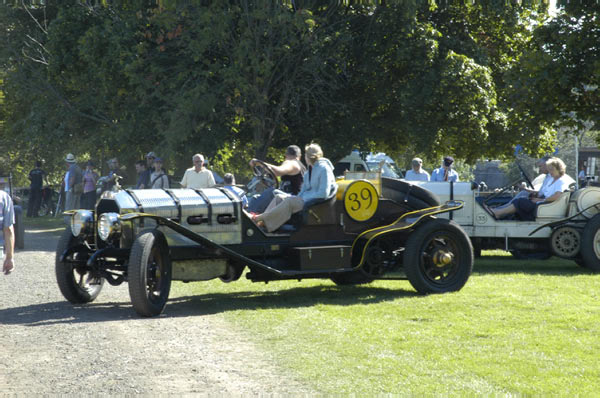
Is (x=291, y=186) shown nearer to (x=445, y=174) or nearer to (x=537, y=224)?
(x=537, y=224)

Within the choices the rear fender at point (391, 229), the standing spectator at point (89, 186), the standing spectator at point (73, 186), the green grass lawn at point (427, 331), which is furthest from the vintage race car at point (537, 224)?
the standing spectator at point (73, 186)

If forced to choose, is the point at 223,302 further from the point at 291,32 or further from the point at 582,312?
the point at 291,32

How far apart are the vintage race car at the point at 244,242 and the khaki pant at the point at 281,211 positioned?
11cm

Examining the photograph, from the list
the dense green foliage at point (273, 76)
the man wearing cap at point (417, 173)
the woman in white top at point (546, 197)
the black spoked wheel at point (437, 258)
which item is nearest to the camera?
the black spoked wheel at point (437, 258)

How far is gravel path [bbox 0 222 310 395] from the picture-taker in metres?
5.77

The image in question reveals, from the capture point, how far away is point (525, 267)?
13539 mm

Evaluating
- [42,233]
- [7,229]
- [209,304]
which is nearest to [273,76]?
[42,233]

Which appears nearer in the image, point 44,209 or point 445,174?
point 445,174

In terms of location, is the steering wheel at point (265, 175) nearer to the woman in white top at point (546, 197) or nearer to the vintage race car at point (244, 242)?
the vintage race car at point (244, 242)

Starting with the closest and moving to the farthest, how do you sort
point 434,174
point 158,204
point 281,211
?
point 158,204 → point 281,211 → point 434,174

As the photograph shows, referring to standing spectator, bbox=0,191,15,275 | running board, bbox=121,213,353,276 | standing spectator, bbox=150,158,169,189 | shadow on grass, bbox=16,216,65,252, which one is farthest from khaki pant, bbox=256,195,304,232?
shadow on grass, bbox=16,216,65,252

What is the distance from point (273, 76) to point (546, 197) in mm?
9983

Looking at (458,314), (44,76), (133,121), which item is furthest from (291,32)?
(458,314)

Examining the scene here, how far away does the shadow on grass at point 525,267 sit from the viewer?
12.7 m
